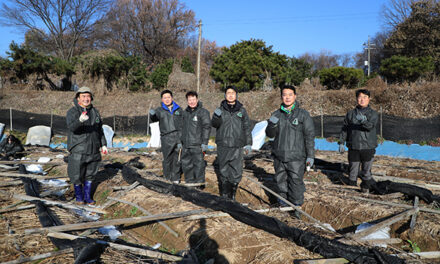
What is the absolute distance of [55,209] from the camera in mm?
4773

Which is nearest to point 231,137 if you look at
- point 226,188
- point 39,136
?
point 226,188

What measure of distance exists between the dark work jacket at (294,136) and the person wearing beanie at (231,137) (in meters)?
0.82

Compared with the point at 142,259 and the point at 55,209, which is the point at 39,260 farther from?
the point at 55,209

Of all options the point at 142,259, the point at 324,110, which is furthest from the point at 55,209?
the point at 324,110

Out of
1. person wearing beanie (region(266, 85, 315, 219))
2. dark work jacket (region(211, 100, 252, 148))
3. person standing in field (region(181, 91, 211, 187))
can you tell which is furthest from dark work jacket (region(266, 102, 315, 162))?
person standing in field (region(181, 91, 211, 187))

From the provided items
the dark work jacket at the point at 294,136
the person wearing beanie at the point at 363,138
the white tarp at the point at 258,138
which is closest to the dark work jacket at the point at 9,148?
the white tarp at the point at 258,138

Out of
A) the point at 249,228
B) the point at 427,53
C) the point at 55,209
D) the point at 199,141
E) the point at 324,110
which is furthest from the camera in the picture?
the point at 427,53

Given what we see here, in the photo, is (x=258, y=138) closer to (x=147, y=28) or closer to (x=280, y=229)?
(x=280, y=229)

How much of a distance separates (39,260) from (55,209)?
179 cm

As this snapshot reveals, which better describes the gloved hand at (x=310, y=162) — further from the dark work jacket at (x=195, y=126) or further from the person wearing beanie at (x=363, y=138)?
the dark work jacket at (x=195, y=126)

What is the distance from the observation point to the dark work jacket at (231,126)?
17.7 ft

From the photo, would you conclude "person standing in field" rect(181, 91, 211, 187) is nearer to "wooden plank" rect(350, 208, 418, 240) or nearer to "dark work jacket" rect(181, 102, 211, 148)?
"dark work jacket" rect(181, 102, 211, 148)

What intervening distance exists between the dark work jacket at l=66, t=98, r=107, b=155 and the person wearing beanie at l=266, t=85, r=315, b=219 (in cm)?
295

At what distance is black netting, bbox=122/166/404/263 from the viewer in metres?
2.89
